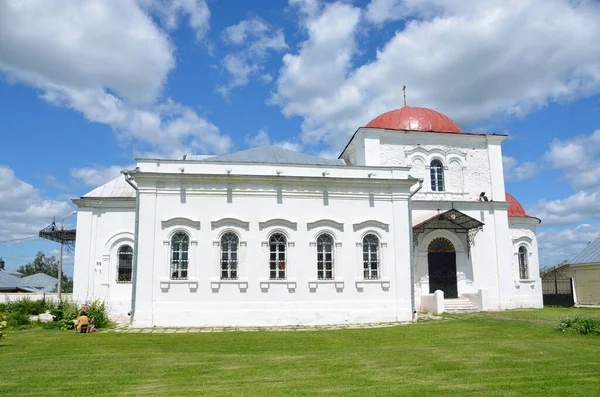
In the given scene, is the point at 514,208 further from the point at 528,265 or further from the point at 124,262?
the point at 124,262

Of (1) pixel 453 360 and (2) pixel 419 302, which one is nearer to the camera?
(1) pixel 453 360

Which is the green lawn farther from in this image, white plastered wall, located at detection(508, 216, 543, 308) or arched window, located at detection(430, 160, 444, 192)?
arched window, located at detection(430, 160, 444, 192)

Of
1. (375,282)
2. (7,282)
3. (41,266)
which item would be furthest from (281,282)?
(41,266)

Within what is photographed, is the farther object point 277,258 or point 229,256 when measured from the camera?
point 277,258

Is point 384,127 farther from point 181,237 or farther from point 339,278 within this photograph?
point 181,237

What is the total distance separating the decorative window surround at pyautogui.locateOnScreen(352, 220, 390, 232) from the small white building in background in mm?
37

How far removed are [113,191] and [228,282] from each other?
8.41 metres

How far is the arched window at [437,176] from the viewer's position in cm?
2184

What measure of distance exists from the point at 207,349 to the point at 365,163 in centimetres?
1203

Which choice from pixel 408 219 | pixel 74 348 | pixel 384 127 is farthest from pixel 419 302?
pixel 74 348

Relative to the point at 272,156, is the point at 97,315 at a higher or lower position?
lower

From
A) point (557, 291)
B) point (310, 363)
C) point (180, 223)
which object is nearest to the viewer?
point (310, 363)

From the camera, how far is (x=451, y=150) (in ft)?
72.9

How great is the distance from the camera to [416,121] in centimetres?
2278
